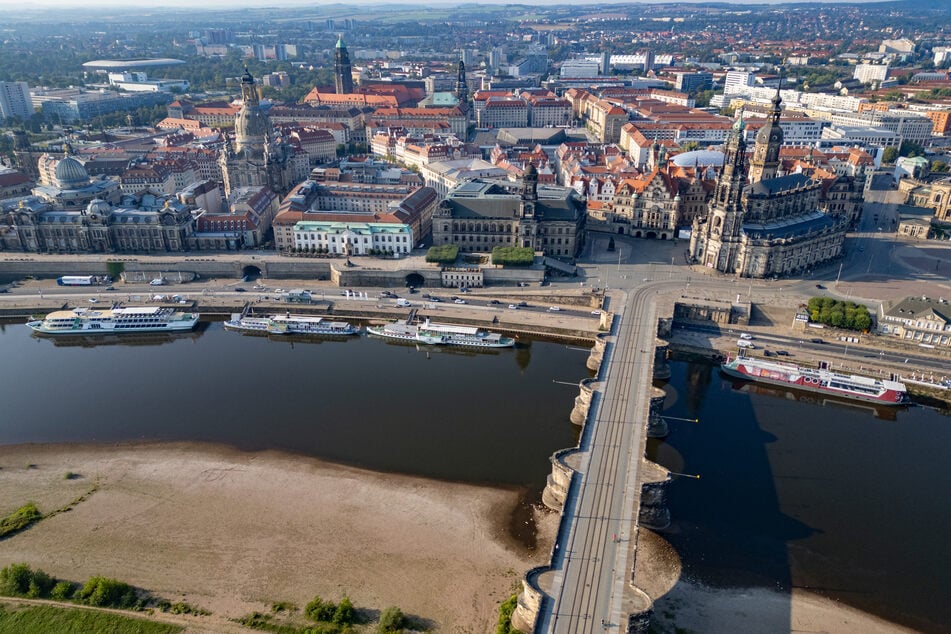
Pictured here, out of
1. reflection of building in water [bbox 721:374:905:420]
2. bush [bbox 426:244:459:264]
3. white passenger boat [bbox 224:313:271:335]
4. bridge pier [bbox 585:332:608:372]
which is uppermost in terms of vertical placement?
bush [bbox 426:244:459:264]

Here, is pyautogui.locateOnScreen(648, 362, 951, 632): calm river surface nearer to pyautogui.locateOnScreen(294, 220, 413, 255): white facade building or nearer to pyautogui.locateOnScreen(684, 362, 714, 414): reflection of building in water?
pyautogui.locateOnScreen(684, 362, 714, 414): reflection of building in water

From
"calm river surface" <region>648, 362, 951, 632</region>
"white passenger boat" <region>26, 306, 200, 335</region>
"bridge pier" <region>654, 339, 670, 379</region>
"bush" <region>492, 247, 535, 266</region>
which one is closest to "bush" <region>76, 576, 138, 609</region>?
"calm river surface" <region>648, 362, 951, 632</region>

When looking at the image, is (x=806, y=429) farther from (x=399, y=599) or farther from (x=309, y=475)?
(x=309, y=475)

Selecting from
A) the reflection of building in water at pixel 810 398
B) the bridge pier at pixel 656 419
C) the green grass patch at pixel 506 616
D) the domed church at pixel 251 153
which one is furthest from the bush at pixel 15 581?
the domed church at pixel 251 153

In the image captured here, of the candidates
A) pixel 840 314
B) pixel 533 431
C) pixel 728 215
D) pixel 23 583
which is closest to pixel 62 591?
pixel 23 583

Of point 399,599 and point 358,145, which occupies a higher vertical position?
point 358,145

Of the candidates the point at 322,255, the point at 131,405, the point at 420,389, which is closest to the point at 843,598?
the point at 420,389
